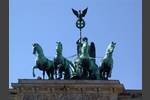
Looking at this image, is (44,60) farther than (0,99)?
Yes

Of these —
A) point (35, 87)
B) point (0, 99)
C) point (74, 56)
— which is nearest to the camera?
point (0, 99)

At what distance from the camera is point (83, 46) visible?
25.2 meters

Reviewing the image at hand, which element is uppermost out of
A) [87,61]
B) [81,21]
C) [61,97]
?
[81,21]

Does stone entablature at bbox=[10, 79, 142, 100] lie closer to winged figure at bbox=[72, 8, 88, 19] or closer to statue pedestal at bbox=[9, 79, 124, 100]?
statue pedestal at bbox=[9, 79, 124, 100]

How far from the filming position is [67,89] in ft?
80.2

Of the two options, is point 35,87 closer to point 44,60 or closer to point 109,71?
point 44,60

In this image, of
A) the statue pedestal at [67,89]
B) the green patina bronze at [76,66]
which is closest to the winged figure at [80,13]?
the green patina bronze at [76,66]

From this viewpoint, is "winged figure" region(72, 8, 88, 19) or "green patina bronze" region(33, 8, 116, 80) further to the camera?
"winged figure" region(72, 8, 88, 19)

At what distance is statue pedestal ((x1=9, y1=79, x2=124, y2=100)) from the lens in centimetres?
2430

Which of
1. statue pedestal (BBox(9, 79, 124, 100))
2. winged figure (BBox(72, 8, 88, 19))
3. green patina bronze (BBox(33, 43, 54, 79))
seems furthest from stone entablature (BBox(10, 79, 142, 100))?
winged figure (BBox(72, 8, 88, 19))

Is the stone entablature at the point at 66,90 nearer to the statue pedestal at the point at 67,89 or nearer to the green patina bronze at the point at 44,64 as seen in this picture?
the statue pedestal at the point at 67,89

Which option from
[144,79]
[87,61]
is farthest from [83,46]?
[144,79]

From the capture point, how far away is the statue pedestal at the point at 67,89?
79.7 ft

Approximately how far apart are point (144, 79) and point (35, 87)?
19851 mm
